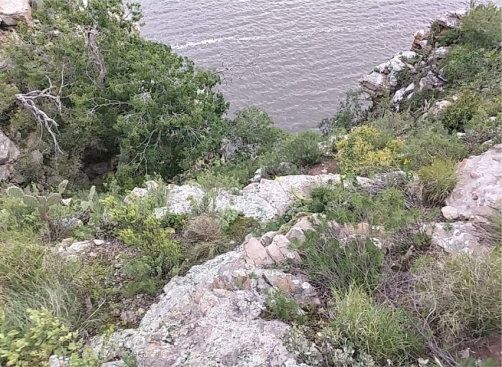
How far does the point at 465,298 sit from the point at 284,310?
1413mm

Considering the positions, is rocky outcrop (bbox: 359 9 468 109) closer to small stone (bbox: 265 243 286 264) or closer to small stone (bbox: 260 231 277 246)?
small stone (bbox: 260 231 277 246)

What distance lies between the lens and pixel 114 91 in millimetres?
12156

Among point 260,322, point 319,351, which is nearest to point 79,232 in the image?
point 260,322

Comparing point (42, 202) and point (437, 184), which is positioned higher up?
point (437, 184)

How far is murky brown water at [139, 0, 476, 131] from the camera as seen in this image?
19.4m

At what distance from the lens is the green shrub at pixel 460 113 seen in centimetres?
972

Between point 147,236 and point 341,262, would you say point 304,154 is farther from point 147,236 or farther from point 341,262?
point 341,262

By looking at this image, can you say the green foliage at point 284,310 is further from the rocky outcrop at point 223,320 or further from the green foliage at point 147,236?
the green foliage at point 147,236

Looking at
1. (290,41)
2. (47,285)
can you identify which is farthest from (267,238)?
(290,41)

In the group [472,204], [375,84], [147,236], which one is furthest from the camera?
[375,84]

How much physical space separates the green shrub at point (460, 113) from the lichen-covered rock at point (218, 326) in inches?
290

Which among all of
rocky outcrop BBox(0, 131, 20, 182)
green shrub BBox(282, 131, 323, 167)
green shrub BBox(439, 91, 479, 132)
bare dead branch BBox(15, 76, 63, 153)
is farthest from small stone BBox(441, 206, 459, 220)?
rocky outcrop BBox(0, 131, 20, 182)

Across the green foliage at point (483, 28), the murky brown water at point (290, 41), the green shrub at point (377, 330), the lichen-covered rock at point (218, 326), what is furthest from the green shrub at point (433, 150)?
the murky brown water at point (290, 41)

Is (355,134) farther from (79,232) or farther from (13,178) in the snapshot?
(13,178)
